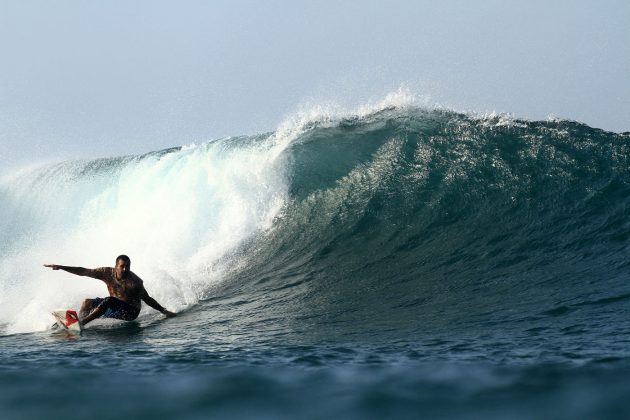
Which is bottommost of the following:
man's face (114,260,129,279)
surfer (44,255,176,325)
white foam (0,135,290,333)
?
surfer (44,255,176,325)

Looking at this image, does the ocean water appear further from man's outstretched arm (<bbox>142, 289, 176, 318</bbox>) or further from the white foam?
man's outstretched arm (<bbox>142, 289, 176, 318</bbox>)

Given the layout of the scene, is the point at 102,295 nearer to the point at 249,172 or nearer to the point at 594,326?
the point at 249,172

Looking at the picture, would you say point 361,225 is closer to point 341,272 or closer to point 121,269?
point 341,272

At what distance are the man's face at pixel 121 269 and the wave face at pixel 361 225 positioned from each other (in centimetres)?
109

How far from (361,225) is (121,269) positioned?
192 inches

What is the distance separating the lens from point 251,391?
12.6 feet

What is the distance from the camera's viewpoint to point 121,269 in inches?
319

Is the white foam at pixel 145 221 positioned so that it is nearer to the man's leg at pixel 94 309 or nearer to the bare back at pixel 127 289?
the man's leg at pixel 94 309

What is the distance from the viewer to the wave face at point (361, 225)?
25.3 ft

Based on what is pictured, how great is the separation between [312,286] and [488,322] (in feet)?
11.2

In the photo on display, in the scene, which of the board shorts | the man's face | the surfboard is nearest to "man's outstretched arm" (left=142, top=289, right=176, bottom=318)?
the board shorts

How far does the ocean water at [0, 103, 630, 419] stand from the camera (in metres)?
3.82

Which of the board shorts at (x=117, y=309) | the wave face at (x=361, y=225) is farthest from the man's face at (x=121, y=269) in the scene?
the wave face at (x=361, y=225)

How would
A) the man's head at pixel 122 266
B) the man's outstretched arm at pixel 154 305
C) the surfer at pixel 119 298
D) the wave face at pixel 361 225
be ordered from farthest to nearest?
the man's outstretched arm at pixel 154 305
the man's head at pixel 122 266
the surfer at pixel 119 298
the wave face at pixel 361 225
